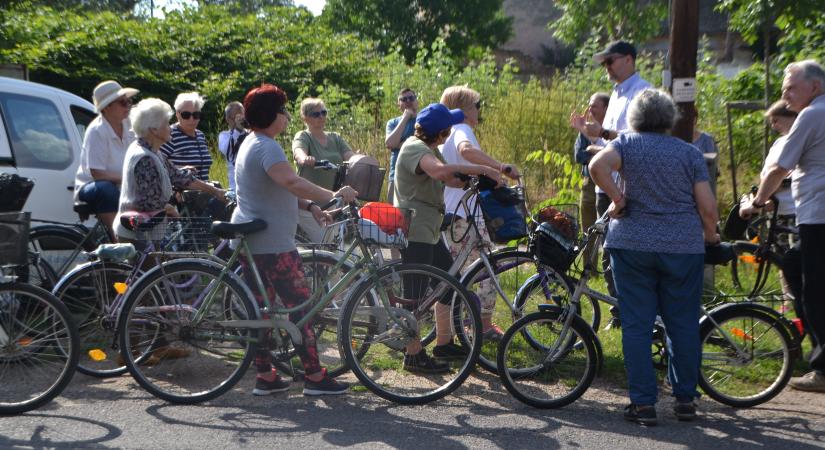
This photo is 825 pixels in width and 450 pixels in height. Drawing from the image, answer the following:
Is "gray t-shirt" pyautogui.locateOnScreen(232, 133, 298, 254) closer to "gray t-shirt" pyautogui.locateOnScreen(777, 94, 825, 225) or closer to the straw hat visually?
the straw hat

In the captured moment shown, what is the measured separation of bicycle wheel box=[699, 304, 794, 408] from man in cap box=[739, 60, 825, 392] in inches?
16.0

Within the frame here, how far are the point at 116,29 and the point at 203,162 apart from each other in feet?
41.2

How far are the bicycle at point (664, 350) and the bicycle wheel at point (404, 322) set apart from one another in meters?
0.30

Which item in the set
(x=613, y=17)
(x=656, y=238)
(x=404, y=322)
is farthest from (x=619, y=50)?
(x=613, y=17)

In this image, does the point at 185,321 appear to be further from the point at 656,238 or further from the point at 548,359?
the point at 656,238

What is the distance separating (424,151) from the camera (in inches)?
241

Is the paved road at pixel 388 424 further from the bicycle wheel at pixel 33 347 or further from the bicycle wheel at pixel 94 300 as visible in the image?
the bicycle wheel at pixel 94 300

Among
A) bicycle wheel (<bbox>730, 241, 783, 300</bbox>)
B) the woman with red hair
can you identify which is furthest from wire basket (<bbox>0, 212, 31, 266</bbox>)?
bicycle wheel (<bbox>730, 241, 783, 300</bbox>)

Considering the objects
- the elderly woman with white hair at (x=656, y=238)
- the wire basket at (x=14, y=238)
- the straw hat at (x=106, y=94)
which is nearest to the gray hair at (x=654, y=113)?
the elderly woman with white hair at (x=656, y=238)

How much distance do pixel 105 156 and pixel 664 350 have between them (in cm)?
411

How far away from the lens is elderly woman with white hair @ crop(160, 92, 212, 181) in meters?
8.28

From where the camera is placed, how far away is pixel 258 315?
569cm

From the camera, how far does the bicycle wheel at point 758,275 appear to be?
645cm

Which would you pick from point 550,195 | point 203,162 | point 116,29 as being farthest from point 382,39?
point 203,162
